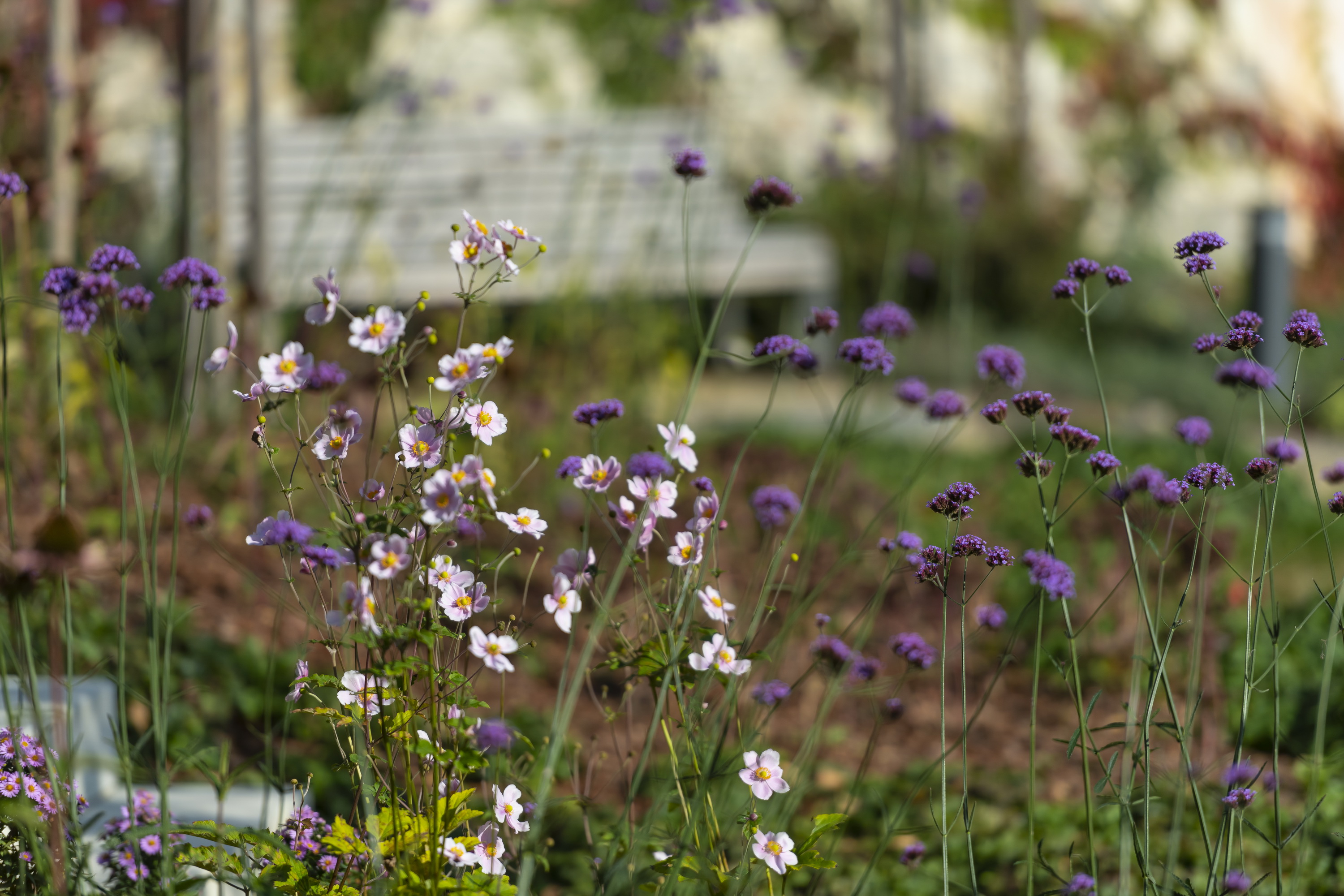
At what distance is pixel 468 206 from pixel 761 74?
488 cm

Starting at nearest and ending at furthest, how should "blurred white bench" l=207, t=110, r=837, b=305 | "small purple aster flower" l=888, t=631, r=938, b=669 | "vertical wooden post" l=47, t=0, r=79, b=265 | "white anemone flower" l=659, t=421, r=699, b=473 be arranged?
1. "white anemone flower" l=659, t=421, r=699, b=473
2. "small purple aster flower" l=888, t=631, r=938, b=669
3. "vertical wooden post" l=47, t=0, r=79, b=265
4. "blurred white bench" l=207, t=110, r=837, b=305

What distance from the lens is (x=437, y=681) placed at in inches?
58.2

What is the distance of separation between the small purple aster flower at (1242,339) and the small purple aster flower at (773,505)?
2.04ft

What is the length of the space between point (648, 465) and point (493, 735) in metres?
0.41

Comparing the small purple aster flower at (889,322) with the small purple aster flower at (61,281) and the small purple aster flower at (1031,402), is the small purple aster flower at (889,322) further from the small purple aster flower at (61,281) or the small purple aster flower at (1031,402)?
the small purple aster flower at (61,281)

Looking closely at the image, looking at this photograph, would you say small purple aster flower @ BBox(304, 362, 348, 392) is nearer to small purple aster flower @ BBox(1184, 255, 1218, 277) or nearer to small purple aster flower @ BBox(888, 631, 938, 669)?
small purple aster flower @ BBox(888, 631, 938, 669)

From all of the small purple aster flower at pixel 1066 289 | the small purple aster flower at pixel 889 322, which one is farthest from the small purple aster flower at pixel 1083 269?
the small purple aster flower at pixel 889 322

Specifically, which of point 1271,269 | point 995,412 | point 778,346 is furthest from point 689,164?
point 1271,269

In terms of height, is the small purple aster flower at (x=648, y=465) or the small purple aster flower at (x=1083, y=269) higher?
the small purple aster flower at (x=1083, y=269)

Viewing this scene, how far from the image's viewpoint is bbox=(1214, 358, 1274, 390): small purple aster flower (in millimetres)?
1495

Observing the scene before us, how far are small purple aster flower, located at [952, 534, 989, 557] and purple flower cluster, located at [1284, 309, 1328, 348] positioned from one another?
0.45 meters

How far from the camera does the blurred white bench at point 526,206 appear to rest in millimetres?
5098

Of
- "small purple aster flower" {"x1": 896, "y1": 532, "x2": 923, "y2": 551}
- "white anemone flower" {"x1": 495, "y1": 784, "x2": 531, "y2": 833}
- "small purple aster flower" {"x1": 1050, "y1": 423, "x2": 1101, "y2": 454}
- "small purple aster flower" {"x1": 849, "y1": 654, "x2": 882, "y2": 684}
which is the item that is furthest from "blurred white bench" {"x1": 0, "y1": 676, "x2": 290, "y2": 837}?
"small purple aster flower" {"x1": 1050, "y1": 423, "x2": 1101, "y2": 454}

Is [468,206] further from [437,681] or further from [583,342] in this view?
[437,681]
